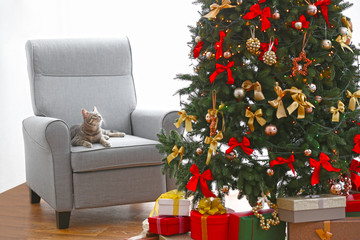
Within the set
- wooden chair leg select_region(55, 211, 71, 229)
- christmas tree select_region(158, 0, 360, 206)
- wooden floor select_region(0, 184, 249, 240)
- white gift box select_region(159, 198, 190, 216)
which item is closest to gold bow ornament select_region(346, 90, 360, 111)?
christmas tree select_region(158, 0, 360, 206)

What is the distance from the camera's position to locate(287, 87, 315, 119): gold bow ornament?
173 cm

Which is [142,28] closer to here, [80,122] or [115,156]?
[80,122]

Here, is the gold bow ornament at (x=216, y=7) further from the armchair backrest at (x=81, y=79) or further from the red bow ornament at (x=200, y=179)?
the armchair backrest at (x=81, y=79)

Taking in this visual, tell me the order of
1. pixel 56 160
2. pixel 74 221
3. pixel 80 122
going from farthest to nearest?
pixel 80 122, pixel 74 221, pixel 56 160

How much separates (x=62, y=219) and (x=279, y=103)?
1456 millimetres

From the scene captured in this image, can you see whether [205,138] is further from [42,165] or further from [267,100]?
[42,165]

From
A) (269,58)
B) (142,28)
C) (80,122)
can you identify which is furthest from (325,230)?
(142,28)

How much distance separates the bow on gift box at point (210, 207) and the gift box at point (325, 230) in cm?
29

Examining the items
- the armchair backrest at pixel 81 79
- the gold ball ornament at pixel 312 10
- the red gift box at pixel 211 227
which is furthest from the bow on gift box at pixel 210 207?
the armchair backrest at pixel 81 79

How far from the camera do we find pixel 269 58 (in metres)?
1.74

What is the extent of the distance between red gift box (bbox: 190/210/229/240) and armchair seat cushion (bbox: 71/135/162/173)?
32.0 inches

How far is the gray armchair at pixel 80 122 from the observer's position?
8.25ft

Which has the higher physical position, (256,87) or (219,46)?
(219,46)

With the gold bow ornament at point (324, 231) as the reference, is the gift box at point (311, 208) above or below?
above
